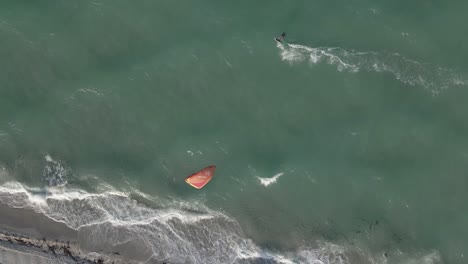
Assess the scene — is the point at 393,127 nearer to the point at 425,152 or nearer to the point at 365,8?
the point at 425,152

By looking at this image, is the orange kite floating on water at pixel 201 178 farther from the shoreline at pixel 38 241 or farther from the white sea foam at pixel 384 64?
the white sea foam at pixel 384 64

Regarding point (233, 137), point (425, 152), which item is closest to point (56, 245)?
point (233, 137)

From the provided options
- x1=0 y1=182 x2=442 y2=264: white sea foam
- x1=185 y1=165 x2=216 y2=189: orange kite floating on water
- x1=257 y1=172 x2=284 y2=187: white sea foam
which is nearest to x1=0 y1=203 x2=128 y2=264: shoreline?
x1=0 y1=182 x2=442 y2=264: white sea foam

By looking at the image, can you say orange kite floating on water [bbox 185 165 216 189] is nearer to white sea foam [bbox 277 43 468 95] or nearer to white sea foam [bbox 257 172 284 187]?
white sea foam [bbox 257 172 284 187]

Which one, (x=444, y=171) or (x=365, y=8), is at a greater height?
(x=365, y=8)

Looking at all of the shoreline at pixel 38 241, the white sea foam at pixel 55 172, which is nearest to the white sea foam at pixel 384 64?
the white sea foam at pixel 55 172
